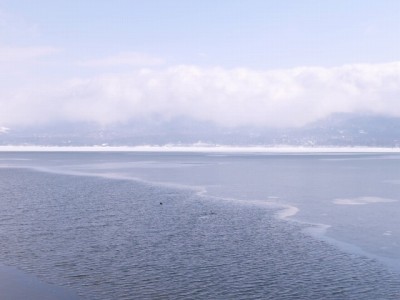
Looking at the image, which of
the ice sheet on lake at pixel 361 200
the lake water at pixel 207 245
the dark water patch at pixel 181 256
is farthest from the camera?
the ice sheet on lake at pixel 361 200

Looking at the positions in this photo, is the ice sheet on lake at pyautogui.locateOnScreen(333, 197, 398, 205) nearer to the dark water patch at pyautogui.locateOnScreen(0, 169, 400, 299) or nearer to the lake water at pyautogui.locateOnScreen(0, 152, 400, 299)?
the lake water at pyautogui.locateOnScreen(0, 152, 400, 299)

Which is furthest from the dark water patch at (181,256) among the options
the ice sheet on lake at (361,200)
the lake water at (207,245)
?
the ice sheet on lake at (361,200)

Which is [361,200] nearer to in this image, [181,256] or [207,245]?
[207,245]

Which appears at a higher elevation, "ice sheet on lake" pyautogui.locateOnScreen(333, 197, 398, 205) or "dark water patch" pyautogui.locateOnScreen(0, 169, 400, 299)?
"ice sheet on lake" pyautogui.locateOnScreen(333, 197, 398, 205)

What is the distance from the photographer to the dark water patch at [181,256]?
1622 centimetres

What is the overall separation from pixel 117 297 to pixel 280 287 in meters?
5.19

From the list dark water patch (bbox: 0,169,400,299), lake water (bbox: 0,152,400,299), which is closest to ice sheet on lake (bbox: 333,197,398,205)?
lake water (bbox: 0,152,400,299)

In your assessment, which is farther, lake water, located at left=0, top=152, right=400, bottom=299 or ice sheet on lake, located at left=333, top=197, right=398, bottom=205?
ice sheet on lake, located at left=333, top=197, right=398, bottom=205

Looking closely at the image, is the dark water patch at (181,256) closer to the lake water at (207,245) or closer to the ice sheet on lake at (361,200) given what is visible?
the lake water at (207,245)

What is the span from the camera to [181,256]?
20.2m

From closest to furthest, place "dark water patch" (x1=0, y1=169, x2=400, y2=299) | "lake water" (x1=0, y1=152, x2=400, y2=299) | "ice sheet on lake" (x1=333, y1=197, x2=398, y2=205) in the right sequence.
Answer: "dark water patch" (x1=0, y1=169, x2=400, y2=299)
"lake water" (x1=0, y1=152, x2=400, y2=299)
"ice sheet on lake" (x1=333, y1=197, x2=398, y2=205)

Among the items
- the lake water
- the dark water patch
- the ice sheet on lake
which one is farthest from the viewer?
the ice sheet on lake

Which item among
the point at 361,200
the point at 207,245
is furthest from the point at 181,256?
the point at 361,200

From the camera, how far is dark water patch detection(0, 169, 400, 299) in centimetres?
1622
